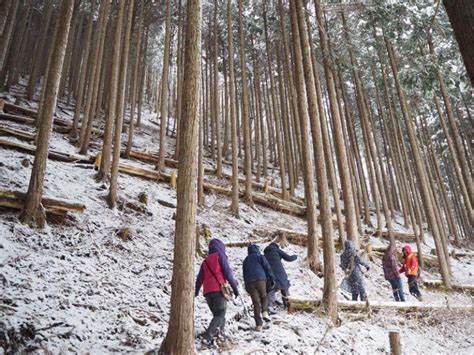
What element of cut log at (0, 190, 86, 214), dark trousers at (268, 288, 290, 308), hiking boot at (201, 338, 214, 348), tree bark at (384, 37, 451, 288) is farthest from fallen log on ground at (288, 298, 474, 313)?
cut log at (0, 190, 86, 214)

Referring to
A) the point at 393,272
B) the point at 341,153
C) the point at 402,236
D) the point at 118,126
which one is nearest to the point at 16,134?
the point at 118,126

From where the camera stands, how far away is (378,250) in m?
15.1

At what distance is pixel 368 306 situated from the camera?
811 centimetres

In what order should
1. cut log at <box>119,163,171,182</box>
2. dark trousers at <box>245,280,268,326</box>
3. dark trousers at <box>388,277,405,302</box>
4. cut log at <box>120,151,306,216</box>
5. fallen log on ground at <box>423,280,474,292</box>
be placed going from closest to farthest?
1. dark trousers at <box>245,280,268,326</box>
2. dark trousers at <box>388,277,405,302</box>
3. cut log at <box>119,163,171,182</box>
4. fallen log on ground at <box>423,280,474,292</box>
5. cut log at <box>120,151,306,216</box>

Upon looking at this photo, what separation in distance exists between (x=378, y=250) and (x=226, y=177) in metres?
7.94

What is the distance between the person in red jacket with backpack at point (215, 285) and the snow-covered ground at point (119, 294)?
0.41 metres

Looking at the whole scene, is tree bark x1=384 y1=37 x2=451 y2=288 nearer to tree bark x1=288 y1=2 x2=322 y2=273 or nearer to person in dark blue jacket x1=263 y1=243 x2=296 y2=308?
tree bark x1=288 y1=2 x2=322 y2=273

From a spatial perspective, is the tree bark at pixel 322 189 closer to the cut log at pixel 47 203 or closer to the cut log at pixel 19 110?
the cut log at pixel 47 203

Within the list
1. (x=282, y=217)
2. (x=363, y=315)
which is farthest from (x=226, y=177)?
(x=363, y=315)

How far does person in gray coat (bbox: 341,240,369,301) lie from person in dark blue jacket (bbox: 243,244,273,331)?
298 cm

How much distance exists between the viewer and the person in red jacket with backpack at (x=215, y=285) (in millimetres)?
5340

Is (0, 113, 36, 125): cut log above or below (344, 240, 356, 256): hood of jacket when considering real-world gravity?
above

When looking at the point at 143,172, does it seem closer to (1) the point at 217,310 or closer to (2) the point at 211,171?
(2) the point at 211,171

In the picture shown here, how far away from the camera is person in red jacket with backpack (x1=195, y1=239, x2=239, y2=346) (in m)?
5.34
